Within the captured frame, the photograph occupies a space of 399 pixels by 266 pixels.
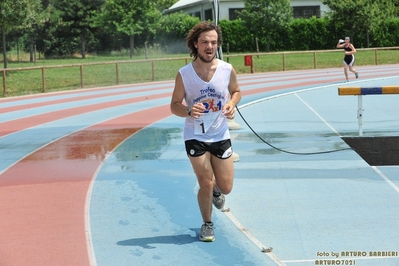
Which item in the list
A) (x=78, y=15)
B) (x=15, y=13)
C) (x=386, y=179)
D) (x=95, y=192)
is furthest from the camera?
(x=78, y=15)

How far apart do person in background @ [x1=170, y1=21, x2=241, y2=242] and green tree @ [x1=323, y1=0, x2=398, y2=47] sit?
1839 inches

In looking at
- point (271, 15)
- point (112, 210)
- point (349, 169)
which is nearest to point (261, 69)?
point (271, 15)

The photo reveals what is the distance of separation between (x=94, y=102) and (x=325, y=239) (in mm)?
18719

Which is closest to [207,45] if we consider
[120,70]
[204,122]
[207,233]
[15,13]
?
[204,122]

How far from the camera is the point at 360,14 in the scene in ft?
170

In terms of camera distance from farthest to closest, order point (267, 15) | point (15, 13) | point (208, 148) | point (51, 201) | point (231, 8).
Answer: point (231, 8) → point (267, 15) → point (15, 13) → point (51, 201) → point (208, 148)

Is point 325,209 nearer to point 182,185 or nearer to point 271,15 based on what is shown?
point 182,185

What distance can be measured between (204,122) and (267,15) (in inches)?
1891

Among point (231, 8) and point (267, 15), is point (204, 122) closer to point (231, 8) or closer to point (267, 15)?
point (267, 15)

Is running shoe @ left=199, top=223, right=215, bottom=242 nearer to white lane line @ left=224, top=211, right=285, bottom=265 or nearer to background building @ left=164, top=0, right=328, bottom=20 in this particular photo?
white lane line @ left=224, top=211, right=285, bottom=265

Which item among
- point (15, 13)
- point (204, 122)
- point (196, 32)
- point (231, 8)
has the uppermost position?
point (231, 8)

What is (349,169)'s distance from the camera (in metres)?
10.4

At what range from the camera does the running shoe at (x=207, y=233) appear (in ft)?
22.2

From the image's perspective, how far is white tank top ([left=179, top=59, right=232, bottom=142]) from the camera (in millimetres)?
6605
